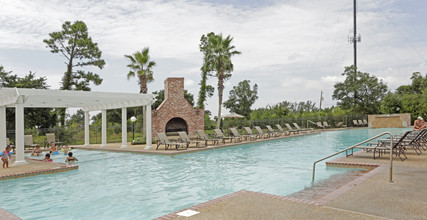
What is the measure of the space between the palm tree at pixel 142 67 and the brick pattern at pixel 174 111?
102cm

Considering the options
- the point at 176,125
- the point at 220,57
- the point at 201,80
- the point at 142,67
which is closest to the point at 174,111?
the point at 176,125

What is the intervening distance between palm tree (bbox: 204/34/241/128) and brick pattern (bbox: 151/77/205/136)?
268 centimetres

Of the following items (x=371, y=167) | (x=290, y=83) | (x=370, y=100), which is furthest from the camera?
(x=370, y=100)

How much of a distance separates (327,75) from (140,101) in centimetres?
4407

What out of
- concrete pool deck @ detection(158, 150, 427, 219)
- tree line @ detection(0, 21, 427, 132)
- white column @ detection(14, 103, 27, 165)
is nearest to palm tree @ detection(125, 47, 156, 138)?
tree line @ detection(0, 21, 427, 132)

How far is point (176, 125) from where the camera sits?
2238 cm

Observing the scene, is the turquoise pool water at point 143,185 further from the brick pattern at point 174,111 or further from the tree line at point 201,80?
the brick pattern at point 174,111

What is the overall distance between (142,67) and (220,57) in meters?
7.13

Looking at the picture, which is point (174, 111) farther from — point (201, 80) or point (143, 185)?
point (143, 185)

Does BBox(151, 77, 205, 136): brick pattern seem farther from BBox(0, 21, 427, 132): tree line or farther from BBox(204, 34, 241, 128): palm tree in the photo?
BBox(204, 34, 241, 128): palm tree

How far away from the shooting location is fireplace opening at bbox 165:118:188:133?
2190 centimetres

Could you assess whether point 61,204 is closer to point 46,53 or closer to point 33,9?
point 33,9

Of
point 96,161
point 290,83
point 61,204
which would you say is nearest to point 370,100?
point 290,83

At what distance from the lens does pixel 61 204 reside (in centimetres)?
623
